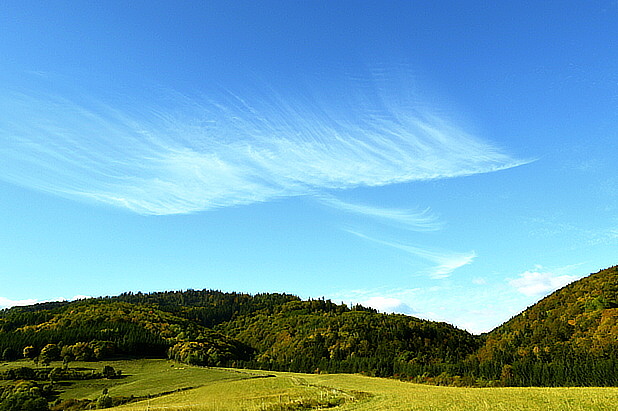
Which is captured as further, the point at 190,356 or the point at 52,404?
the point at 190,356

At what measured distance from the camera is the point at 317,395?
67.3 metres

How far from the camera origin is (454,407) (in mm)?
41656

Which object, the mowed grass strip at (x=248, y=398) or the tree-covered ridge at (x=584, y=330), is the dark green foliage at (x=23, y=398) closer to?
the mowed grass strip at (x=248, y=398)

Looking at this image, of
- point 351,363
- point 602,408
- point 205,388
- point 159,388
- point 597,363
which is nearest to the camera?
point 602,408

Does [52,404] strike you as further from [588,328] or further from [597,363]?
[588,328]

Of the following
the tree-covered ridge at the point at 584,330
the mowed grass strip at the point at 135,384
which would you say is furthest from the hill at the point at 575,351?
the mowed grass strip at the point at 135,384

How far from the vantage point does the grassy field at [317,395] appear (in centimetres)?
4266

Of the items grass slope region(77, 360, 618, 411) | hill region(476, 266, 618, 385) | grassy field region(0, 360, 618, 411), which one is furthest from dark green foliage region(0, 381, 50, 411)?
Answer: hill region(476, 266, 618, 385)

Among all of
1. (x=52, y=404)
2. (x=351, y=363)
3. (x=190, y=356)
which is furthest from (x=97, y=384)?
(x=351, y=363)

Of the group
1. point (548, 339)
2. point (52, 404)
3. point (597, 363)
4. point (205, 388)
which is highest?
point (548, 339)

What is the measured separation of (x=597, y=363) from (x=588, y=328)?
70.0 meters

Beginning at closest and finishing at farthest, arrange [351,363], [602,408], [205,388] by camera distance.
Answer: [602,408] < [205,388] < [351,363]

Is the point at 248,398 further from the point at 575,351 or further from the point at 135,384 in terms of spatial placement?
the point at 575,351

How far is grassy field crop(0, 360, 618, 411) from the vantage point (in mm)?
42656
